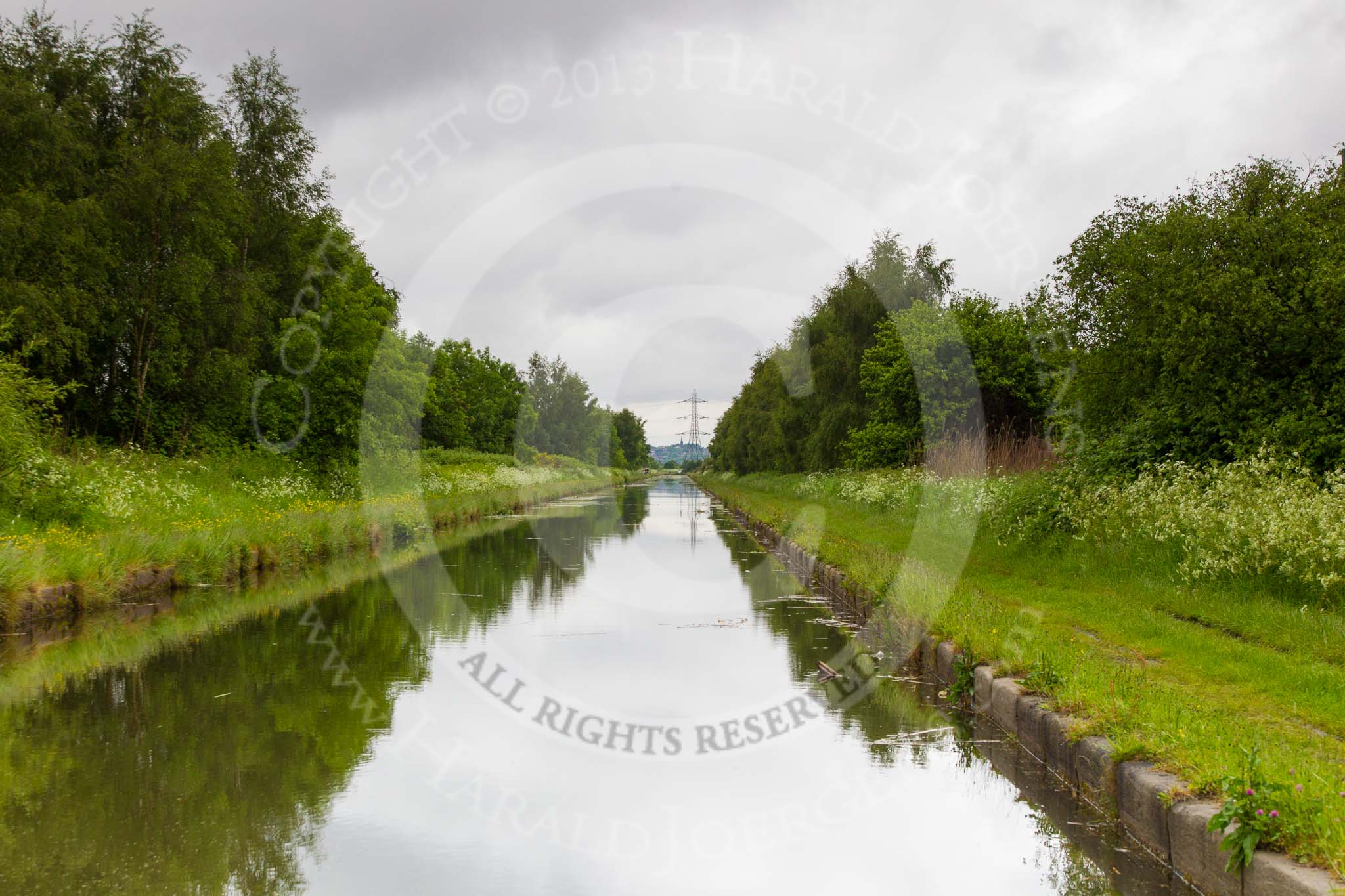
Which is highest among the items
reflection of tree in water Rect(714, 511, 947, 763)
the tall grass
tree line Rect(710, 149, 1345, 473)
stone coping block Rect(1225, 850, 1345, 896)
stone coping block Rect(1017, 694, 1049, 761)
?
tree line Rect(710, 149, 1345, 473)

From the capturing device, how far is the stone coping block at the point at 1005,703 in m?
6.11

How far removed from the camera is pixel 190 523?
14.3 metres

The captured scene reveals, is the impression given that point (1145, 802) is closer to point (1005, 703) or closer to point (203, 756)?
point (1005, 703)

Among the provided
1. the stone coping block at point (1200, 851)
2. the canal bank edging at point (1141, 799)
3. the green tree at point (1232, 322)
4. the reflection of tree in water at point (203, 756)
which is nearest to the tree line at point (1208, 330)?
the green tree at point (1232, 322)

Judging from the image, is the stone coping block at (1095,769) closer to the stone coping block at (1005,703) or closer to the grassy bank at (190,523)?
the stone coping block at (1005,703)

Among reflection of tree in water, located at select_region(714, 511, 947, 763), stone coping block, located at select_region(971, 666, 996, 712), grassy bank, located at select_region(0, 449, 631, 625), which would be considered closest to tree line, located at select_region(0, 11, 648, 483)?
grassy bank, located at select_region(0, 449, 631, 625)

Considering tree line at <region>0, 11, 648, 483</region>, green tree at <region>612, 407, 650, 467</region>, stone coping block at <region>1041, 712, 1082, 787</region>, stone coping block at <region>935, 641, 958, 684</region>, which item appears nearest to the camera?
stone coping block at <region>1041, 712, 1082, 787</region>

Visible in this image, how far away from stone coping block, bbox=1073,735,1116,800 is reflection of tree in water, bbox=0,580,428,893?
3.91 m

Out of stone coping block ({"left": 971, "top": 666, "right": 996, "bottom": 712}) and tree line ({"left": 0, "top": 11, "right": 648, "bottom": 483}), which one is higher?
tree line ({"left": 0, "top": 11, "right": 648, "bottom": 483})

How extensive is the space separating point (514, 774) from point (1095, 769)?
335cm

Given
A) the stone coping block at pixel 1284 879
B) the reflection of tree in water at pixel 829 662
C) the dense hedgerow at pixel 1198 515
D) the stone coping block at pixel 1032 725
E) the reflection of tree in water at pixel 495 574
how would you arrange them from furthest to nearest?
1. the reflection of tree in water at pixel 495 574
2. the dense hedgerow at pixel 1198 515
3. the reflection of tree in water at pixel 829 662
4. the stone coping block at pixel 1032 725
5. the stone coping block at pixel 1284 879

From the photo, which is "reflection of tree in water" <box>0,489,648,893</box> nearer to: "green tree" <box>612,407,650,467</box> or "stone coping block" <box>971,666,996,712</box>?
"stone coping block" <box>971,666,996,712</box>

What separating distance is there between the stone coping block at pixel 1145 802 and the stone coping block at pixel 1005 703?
4.76 ft

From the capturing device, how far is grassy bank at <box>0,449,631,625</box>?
10.6 meters
